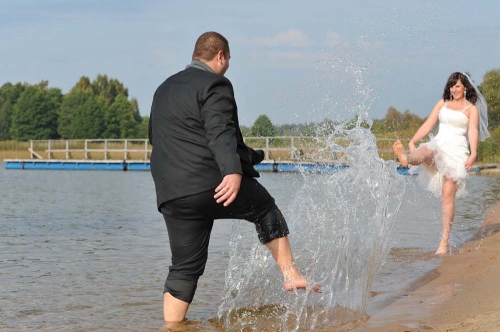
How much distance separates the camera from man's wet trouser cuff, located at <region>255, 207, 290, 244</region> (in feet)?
17.1

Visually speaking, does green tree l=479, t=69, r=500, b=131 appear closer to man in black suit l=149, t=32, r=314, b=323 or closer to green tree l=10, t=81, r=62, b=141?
man in black suit l=149, t=32, r=314, b=323

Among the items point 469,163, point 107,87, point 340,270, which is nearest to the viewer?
point 340,270

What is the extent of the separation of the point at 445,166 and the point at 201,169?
15.2 feet

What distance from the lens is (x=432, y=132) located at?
9.45 metres

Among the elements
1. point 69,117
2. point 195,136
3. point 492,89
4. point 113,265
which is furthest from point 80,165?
point 69,117

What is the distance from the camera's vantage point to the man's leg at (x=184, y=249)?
5.11 m

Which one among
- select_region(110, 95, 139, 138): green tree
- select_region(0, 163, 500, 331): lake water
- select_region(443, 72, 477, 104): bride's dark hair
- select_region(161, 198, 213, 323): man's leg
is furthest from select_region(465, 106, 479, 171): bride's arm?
select_region(110, 95, 139, 138): green tree

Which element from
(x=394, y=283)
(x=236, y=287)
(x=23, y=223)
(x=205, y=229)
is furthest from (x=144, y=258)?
(x=23, y=223)

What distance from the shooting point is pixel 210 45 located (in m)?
5.16

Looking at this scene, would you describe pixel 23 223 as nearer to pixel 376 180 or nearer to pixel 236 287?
pixel 236 287

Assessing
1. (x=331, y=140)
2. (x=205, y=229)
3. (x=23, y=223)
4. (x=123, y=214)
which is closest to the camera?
(x=205, y=229)

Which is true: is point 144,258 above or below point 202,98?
below

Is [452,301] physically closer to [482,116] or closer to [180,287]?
[180,287]

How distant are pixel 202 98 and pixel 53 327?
231 cm
